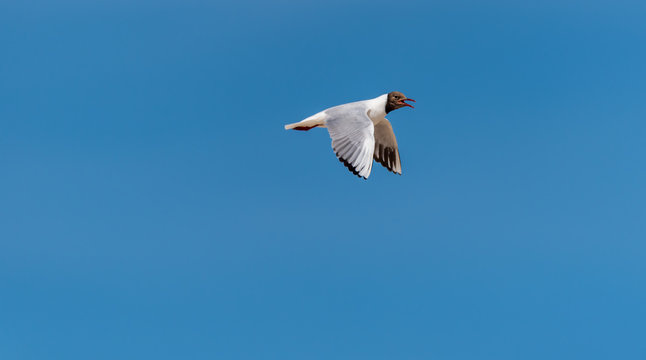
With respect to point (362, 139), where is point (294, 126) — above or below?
above

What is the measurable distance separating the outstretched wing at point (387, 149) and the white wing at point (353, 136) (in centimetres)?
103

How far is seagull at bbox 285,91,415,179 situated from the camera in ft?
25.8

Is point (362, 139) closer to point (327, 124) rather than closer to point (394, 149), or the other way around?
point (327, 124)

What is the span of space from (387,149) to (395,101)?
0.79m

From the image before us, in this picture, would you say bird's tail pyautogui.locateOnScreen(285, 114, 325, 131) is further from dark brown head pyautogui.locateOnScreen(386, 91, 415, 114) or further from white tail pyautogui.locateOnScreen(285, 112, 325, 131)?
dark brown head pyautogui.locateOnScreen(386, 91, 415, 114)

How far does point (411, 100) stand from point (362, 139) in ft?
6.50

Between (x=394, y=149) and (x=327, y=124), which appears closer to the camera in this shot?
(x=327, y=124)

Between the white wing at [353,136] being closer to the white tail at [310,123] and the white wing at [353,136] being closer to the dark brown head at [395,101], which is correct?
the white tail at [310,123]

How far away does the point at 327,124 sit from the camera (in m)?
8.59

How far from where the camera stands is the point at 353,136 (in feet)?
26.8

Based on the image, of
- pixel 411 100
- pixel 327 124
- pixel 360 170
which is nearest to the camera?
pixel 360 170

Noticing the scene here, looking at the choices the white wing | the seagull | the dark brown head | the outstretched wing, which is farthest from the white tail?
the outstretched wing

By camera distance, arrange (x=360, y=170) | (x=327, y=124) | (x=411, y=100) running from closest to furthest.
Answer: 1. (x=360, y=170)
2. (x=327, y=124)
3. (x=411, y=100)

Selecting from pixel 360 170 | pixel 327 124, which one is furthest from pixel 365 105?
pixel 360 170
